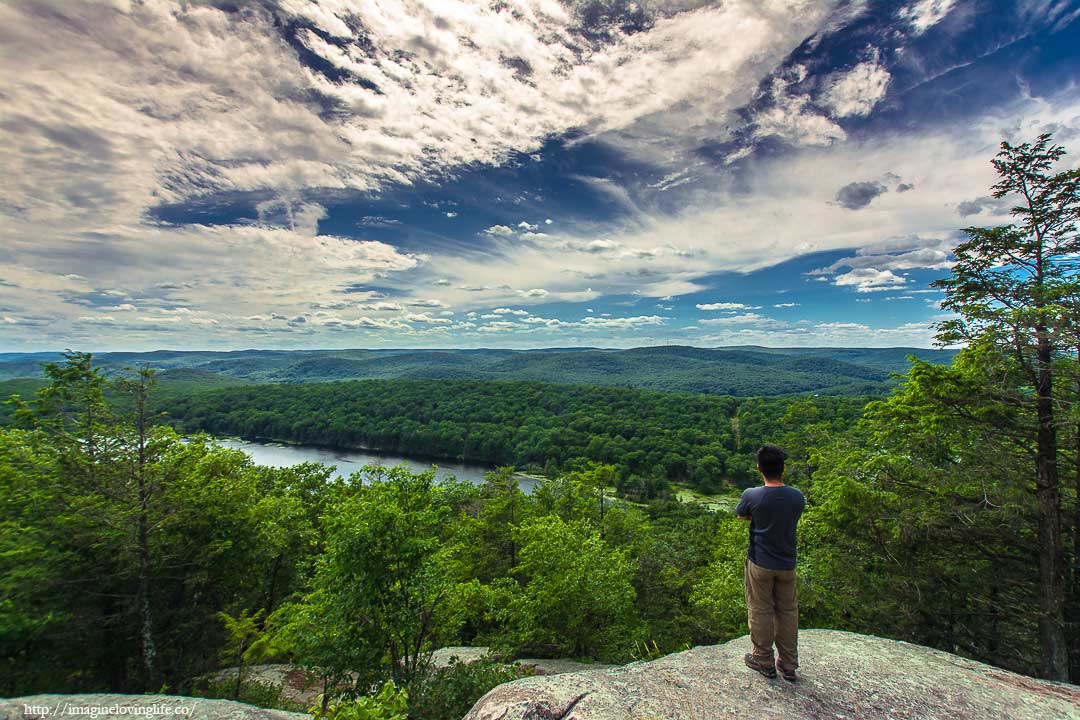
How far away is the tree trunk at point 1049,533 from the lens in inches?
340

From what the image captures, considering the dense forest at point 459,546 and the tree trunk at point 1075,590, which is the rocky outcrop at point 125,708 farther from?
the tree trunk at point 1075,590

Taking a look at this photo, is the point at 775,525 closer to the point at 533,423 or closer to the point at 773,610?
the point at 773,610

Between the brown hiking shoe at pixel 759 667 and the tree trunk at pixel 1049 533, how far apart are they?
8.46 metres

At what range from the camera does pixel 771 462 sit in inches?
198

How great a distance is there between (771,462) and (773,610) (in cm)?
182

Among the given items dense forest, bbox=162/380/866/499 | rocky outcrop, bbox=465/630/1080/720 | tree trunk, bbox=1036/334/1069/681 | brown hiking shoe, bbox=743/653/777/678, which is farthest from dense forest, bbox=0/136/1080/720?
dense forest, bbox=162/380/866/499

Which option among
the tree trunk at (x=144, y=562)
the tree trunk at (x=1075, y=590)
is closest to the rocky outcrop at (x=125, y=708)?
the tree trunk at (x=144, y=562)

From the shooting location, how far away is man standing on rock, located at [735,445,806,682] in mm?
4863

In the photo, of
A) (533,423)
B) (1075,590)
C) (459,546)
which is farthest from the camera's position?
(533,423)

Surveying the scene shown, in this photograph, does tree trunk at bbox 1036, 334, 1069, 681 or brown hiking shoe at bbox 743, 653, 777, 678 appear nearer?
brown hiking shoe at bbox 743, 653, 777, 678

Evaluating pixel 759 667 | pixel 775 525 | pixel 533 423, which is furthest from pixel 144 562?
pixel 533 423

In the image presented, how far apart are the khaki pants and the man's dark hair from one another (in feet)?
3.61

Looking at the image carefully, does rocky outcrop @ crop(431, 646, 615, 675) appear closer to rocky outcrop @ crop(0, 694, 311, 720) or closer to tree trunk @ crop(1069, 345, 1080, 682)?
rocky outcrop @ crop(0, 694, 311, 720)

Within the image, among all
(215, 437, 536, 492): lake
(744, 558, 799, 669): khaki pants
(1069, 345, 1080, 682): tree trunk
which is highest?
(744, 558, 799, 669): khaki pants
